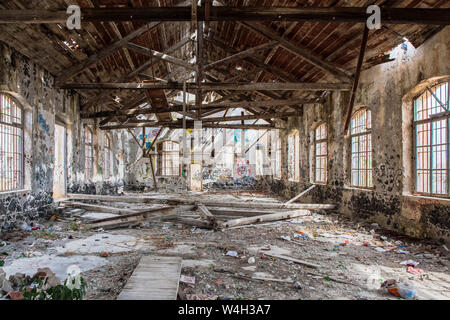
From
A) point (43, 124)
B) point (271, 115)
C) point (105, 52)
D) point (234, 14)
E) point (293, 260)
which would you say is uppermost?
point (105, 52)

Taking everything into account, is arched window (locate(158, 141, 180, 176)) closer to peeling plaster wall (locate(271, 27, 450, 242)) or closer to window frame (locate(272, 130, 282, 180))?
window frame (locate(272, 130, 282, 180))

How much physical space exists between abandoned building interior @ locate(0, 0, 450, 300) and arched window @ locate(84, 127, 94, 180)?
10.9 inches

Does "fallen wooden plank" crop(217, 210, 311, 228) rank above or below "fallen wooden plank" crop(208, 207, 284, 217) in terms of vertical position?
below

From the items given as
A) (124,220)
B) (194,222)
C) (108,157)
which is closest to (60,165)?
(124,220)

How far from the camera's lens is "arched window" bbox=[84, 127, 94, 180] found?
10971 mm

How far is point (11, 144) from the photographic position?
6.48 meters

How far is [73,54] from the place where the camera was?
Answer: 23.1 ft

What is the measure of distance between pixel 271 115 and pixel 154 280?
9.40 m

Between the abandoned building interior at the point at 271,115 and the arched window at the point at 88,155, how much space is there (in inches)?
10.9
